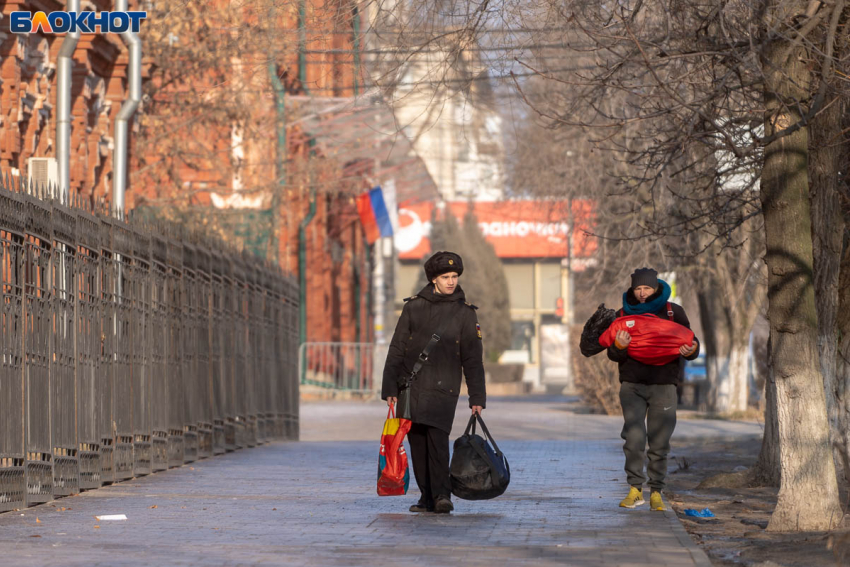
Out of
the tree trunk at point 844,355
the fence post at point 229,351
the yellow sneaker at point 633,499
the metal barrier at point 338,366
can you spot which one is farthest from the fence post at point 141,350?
the metal barrier at point 338,366

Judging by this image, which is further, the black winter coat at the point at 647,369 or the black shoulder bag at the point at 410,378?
the black winter coat at the point at 647,369

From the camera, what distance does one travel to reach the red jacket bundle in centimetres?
933

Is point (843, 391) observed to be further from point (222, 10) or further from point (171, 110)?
point (171, 110)

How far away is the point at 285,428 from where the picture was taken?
19938mm

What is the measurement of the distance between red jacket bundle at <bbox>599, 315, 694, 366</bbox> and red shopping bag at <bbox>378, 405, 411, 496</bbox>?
1535mm

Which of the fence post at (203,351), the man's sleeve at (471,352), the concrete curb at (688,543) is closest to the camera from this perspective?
the concrete curb at (688,543)

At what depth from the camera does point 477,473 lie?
30.1 feet

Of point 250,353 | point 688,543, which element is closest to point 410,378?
point 688,543

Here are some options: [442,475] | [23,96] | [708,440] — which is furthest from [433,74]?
[708,440]

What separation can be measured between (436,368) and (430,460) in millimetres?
619

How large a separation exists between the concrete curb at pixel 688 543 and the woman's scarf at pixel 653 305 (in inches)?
53.4

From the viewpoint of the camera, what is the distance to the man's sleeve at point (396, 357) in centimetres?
932

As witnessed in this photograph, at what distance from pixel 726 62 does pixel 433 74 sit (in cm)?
328

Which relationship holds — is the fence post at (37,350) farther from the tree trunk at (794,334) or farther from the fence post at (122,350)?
the tree trunk at (794,334)
